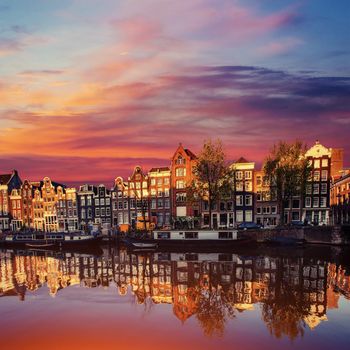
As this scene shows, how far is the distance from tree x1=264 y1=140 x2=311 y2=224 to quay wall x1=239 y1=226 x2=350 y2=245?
6.51 m

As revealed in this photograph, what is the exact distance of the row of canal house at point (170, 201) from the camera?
8275cm

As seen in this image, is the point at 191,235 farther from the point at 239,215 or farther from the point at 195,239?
the point at 239,215

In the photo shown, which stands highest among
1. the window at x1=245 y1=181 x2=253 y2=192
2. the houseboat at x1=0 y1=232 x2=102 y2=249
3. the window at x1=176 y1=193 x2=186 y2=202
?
the window at x1=245 y1=181 x2=253 y2=192

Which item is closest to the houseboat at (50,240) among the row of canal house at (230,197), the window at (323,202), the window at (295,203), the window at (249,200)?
the row of canal house at (230,197)

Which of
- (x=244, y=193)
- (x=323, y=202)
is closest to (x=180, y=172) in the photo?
(x=244, y=193)

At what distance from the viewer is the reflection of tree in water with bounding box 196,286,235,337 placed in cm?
2518

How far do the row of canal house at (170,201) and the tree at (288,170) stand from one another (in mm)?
3478

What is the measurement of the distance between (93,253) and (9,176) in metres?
64.0

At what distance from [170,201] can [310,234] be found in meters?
34.0

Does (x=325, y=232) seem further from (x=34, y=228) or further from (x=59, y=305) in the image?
(x=34, y=228)

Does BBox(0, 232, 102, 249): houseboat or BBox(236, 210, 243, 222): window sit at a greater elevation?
BBox(236, 210, 243, 222): window

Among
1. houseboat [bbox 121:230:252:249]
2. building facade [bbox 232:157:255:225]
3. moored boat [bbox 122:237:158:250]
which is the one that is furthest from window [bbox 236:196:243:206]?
moored boat [bbox 122:237:158:250]

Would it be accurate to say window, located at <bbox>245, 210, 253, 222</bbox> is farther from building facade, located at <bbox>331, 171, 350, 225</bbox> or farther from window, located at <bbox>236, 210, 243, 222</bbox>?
building facade, located at <bbox>331, 171, 350, 225</bbox>

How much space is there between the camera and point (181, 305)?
30.6m
